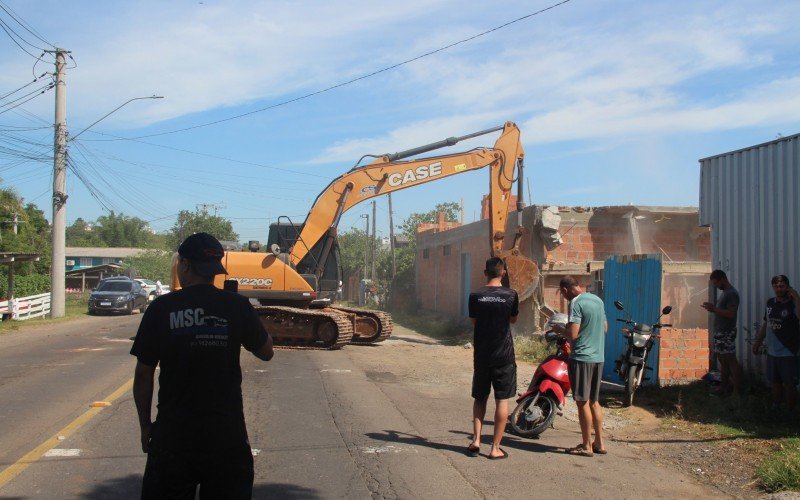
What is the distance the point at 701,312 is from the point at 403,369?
17.0ft

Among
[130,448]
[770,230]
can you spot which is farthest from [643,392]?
[130,448]

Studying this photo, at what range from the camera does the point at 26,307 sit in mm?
28109

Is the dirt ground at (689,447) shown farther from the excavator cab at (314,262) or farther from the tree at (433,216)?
the tree at (433,216)

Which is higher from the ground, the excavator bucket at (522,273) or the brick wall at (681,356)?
the excavator bucket at (522,273)

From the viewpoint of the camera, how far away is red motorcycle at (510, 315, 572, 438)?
25.4 ft

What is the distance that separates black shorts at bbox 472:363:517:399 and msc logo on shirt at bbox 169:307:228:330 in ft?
12.8

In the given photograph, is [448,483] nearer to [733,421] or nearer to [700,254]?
[733,421]

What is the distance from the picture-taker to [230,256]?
17656mm

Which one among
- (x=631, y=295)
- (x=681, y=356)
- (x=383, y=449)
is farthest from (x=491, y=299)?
(x=631, y=295)

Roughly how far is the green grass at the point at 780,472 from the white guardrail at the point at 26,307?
25.4 m

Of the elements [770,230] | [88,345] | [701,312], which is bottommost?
[88,345]

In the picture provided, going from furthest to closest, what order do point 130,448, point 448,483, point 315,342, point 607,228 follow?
point 607,228 → point 315,342 → point 130,448 → point 448,483

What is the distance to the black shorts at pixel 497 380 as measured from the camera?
6.88m

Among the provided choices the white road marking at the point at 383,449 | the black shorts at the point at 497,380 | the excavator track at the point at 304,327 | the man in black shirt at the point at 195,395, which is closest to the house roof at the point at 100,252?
the excavator track at the point at 304,327
